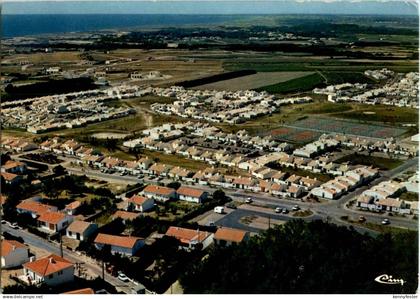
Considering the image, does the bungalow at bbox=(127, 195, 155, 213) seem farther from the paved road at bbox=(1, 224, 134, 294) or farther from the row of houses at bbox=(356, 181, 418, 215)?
the row of houses at bbox=(356, 181, 418, 215)

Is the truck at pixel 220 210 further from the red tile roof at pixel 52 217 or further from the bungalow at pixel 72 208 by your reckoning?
the red tile roof at pixel 52 217

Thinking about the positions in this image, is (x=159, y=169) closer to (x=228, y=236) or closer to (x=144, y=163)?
(x=144, y=163)

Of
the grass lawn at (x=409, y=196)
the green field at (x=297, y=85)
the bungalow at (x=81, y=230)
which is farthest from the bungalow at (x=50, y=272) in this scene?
the green field at (x=297, y=85)

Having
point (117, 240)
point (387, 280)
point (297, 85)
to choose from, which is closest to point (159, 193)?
point (117, 240)

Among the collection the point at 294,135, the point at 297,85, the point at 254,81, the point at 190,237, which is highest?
the point at 254,81

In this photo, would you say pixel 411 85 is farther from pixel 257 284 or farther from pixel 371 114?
pixel 257 284

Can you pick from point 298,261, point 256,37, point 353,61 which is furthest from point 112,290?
point 256,37

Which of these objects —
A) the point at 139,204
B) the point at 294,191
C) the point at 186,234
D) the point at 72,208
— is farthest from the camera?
the point at 294,191
